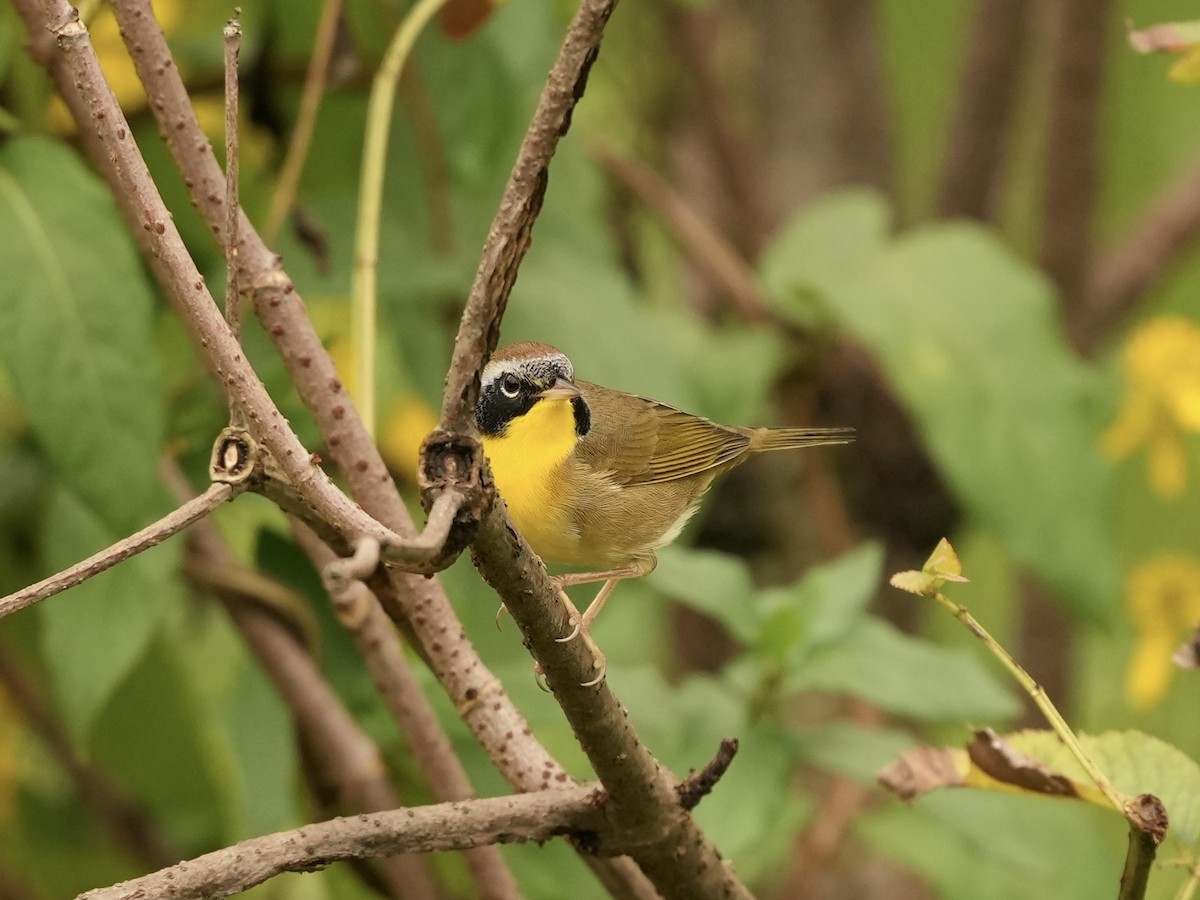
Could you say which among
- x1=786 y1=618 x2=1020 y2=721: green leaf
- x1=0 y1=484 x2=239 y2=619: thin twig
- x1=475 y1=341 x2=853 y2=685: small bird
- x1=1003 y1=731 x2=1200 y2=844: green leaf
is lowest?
x1=786 y1=618 x2=1020 y2=721: green leaf

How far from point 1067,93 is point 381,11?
174 cm

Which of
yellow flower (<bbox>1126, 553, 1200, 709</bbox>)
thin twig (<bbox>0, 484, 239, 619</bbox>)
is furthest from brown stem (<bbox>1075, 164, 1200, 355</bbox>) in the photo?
thin twig (<bbox>0, 484, 239, 619</bbox>)

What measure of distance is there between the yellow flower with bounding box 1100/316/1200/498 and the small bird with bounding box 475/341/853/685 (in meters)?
0.93

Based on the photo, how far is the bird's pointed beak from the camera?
173cm

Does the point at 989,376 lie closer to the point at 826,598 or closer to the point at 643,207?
the point at 826,598

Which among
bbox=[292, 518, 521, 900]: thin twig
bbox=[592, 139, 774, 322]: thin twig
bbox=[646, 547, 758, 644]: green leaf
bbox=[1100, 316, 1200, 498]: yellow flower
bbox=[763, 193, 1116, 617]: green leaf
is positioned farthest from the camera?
bbox=[592, 139, 774, 322]: thin twig

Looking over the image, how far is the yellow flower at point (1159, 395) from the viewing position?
2539 millimetres

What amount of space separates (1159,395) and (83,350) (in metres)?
1.90

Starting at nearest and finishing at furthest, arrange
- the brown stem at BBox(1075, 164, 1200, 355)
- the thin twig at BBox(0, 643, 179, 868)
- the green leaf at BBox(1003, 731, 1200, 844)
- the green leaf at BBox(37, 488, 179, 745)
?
the green leaf at BBox(1003, 731, 1200, 844), the green leaf at BBox(37, 488, 179, 745), the thin twig at BBox(0, 643, 179, 868), the brown stem at BBox(1075, 164, 1200, 355)

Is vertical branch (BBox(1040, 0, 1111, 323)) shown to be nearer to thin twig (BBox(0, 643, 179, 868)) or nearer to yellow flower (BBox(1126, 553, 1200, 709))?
yellow flower (BBox(1126, 553, 1200, 709))

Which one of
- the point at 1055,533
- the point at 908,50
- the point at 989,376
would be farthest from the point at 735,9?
the point at 1055,533

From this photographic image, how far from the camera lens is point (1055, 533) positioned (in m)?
2.15

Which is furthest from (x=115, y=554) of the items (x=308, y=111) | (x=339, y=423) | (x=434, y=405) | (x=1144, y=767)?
(x=434, y=405)

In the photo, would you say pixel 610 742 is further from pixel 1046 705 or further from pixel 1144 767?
pixel 1144 767
